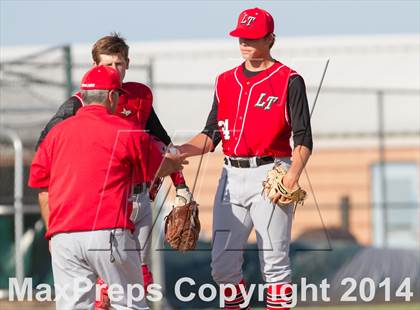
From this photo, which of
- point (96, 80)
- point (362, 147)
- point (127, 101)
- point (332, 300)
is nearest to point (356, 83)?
point (362, 147)

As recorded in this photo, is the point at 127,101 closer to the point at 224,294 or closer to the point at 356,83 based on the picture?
the point at 224,294

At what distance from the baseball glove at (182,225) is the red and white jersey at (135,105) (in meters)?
0.61

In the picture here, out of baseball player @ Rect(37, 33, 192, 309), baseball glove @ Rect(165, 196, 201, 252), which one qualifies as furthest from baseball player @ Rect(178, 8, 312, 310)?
baseball player @ Rect(37, 33, 192, 309)

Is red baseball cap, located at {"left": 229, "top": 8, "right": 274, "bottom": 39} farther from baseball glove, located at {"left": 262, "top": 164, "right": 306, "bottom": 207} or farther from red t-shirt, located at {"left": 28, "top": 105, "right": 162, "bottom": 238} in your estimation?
red t-shirt, located at {"left": 28, "top": 105, "right": 162, "bottom": 238}

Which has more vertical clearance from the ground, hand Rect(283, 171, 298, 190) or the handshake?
the handshake

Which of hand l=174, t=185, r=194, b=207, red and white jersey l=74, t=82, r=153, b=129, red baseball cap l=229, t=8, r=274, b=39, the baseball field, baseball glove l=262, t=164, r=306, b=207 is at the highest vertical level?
red baseball cap l=229, t=8, r=274, b=39

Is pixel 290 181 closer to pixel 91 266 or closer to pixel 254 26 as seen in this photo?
pixel 254 26

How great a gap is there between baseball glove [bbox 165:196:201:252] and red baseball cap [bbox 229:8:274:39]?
3.93 ft

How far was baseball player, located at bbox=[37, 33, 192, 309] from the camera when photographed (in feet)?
26.1

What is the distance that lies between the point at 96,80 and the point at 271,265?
1795 mm

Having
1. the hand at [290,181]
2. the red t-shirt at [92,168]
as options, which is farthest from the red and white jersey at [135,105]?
the red t-shirt at [92,168]

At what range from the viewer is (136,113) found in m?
8.26

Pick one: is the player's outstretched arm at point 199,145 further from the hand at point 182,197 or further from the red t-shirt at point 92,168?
the red t-shirt at point 92,168

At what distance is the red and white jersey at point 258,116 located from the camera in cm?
790
